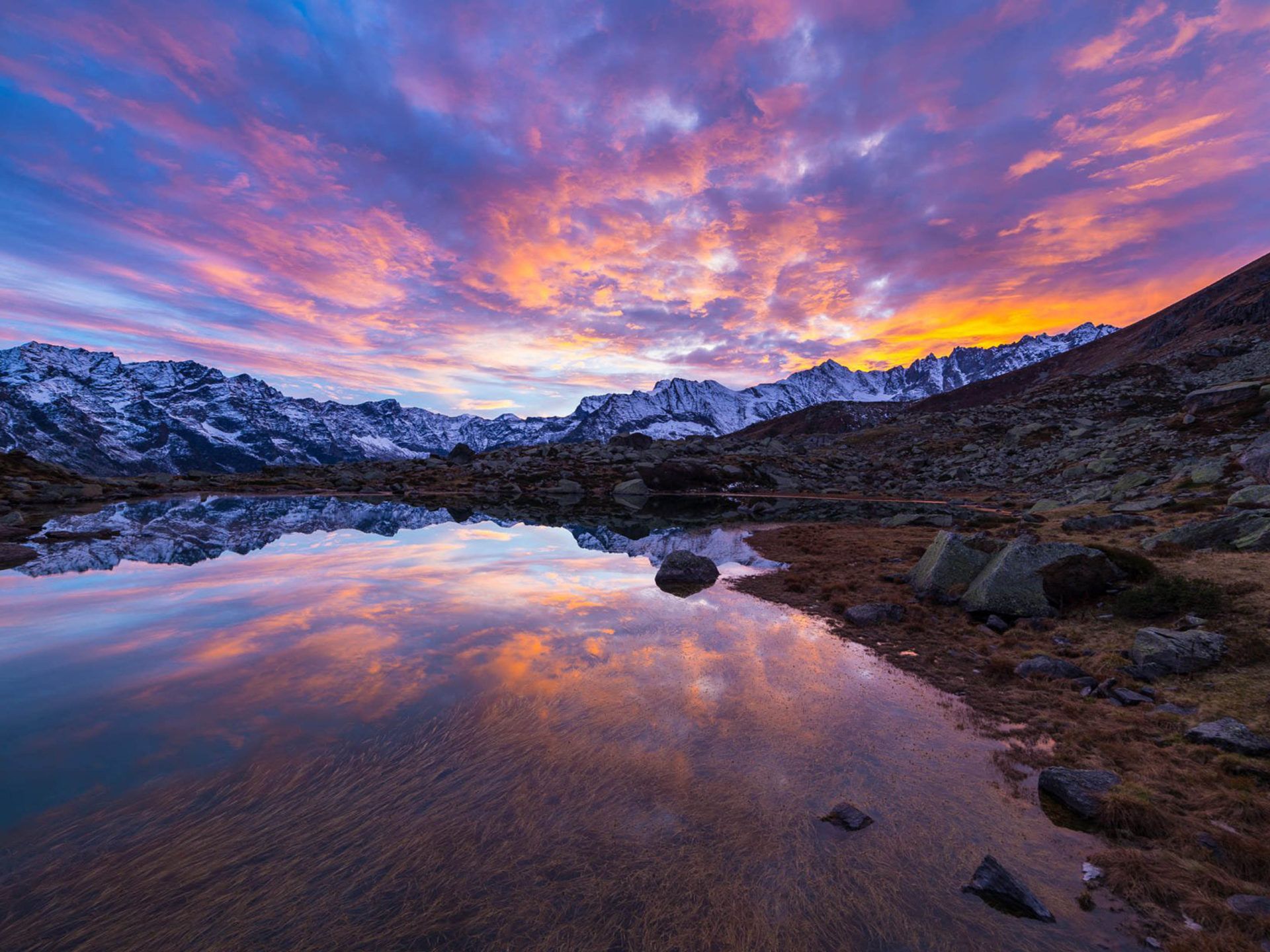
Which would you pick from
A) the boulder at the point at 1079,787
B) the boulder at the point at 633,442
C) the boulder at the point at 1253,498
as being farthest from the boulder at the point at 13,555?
the boulder at the point at 633,442

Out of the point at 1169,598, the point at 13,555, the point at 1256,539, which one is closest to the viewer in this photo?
the point at 1169,598

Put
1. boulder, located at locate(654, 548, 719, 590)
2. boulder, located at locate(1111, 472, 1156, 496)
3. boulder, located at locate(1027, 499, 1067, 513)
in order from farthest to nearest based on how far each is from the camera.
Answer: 1. boulder, located at locate(1027, 499, 1067, 513)
2. boulder, located at locate(1111, 472, 1156, 496)
3. boulder, located at locate(654, 548, 719, 590)

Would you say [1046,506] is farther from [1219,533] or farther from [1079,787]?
[1079,787]

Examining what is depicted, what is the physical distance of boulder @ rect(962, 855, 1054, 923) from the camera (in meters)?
5.96

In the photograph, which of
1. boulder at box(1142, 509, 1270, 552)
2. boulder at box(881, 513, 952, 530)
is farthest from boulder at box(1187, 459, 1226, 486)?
boulder at box(1142, 509, 1270, 552)

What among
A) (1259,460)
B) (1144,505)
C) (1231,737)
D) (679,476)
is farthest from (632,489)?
(1231,737)

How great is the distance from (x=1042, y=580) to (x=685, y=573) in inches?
502

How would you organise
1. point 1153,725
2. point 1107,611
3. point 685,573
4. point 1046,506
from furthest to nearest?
point 1046,506, point 685,573, point 1107,611, point 1153,725

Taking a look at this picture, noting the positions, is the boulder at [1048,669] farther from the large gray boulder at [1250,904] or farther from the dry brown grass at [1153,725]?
the large gray boulder at [1250,904]

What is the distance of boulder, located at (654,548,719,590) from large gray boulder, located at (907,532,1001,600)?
8.39m

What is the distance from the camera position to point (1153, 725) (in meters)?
9.75

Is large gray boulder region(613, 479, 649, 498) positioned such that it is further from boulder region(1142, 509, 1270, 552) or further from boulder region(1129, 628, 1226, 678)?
boulder region(1129, 628, 1226, 678)

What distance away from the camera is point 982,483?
6694 centimetres

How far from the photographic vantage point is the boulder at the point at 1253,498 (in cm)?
2043
